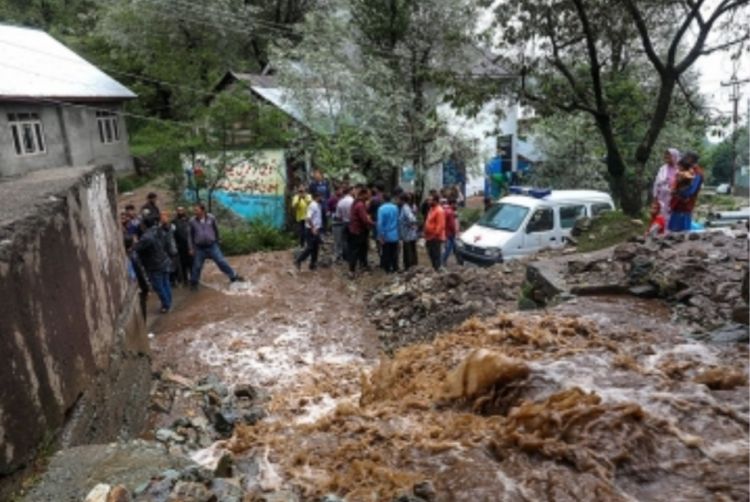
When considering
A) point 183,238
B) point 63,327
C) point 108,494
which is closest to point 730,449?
point 108,494

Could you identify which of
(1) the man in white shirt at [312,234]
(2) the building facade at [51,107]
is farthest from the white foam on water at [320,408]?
(2) the building facade at [51,107]

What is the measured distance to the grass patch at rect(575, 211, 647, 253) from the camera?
1120cm

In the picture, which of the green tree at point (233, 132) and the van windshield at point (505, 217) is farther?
the green tree at point (233, 132)

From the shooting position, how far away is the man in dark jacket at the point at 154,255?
29.4ft

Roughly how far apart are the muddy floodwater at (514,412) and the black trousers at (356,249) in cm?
331

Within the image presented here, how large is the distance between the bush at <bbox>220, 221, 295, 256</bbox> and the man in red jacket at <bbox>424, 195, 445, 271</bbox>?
185 inches

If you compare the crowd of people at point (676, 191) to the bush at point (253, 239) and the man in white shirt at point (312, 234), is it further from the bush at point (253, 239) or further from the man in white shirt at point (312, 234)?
the bush at point (253, 239)

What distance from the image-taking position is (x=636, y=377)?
566 centimetres

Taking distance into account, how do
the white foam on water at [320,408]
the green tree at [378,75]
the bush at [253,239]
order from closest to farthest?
the white foam on water at [320,408], the bush at [253,239], the green tree at [378,75]

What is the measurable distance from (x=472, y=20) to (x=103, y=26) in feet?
48.1

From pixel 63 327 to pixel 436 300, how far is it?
5.84m

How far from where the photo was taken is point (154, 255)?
9.09 m

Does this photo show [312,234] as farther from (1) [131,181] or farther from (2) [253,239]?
(1) [131,181]

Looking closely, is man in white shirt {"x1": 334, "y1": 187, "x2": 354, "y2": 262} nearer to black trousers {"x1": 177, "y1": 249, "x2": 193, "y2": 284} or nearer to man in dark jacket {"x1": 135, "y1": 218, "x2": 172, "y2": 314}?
black trousers {"x1": 177, "y1": 249, "x2": 193, "y2": 284}
